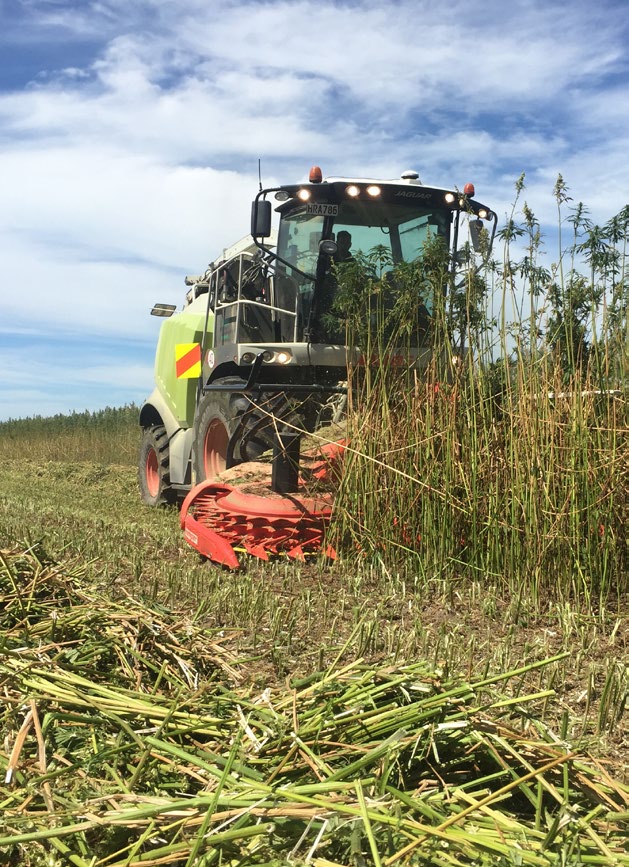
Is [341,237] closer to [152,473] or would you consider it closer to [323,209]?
[323,209]

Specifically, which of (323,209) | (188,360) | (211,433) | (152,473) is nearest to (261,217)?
(323,209)

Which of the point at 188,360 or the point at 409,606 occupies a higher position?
the point at 188,360

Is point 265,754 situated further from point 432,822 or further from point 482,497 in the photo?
point 482,497

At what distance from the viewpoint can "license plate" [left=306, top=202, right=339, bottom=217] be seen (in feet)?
21.4

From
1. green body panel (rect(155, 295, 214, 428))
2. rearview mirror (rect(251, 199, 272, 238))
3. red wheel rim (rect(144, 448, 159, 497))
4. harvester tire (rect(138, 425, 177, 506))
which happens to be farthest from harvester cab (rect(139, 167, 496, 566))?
red wheel rim (rect(144, 448, 159, 497))

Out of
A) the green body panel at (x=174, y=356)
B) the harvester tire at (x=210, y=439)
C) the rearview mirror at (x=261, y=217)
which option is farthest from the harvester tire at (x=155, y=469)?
the rearview mirror at (x=261, y=217)

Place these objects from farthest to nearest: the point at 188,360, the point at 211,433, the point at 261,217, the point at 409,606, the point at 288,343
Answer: the point at 188,360 < the point at 211,433 < the point at 288,343 < the point at 261,217 < the point at 409,606

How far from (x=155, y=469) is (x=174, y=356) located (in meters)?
1.44

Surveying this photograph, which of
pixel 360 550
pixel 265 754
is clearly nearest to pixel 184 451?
pixel 360 550

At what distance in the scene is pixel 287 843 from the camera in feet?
5.20

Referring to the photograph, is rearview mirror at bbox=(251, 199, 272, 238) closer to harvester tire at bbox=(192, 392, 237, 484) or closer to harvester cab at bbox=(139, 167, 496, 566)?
harvester cab at bbox=(139, 167, 496, 566)

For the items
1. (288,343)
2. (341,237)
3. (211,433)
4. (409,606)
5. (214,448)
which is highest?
(341,237)

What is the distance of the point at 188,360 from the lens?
918 cm

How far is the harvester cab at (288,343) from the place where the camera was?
5.35m
